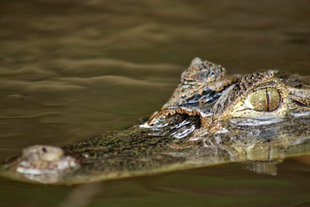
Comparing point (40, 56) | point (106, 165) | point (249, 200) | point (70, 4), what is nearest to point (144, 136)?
point (106, 165)

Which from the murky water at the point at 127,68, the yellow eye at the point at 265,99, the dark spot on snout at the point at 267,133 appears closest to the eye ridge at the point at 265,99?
the yellow eye at the point at 265,99

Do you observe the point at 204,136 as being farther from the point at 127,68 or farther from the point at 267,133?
the point at 127,68

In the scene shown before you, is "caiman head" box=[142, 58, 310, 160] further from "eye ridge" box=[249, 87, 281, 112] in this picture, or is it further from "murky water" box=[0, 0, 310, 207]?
"murky water" box=[0, 0, 310, 207]

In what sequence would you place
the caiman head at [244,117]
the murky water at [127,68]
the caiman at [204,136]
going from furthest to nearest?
the caiman head at [244,117], the murky water at [127,68], the caiman at [204,136]

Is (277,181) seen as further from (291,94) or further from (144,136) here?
(144,136)

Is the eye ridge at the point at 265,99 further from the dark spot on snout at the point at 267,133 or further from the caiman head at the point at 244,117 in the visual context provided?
the dark spot on snout at the point at 267,133

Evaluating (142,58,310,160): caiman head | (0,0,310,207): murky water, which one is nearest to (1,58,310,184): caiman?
(142,58,310,160): caiman head
